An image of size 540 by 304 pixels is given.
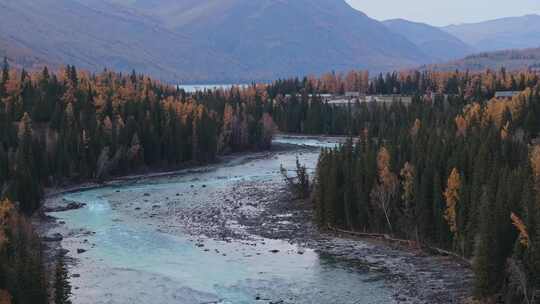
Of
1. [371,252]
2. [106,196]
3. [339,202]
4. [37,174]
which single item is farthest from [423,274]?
[37,174]

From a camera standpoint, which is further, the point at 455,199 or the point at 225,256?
the point at 225,256

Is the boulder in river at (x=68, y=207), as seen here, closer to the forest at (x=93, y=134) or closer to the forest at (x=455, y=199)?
the forest at (x=93, y=134)

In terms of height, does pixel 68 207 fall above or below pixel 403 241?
above

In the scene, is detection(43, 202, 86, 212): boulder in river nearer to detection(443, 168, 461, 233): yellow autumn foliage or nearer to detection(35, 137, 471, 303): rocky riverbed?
detection(35, 137, 471, 303): rocky riverbed

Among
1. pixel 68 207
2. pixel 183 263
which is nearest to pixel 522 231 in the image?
pixel 183 263

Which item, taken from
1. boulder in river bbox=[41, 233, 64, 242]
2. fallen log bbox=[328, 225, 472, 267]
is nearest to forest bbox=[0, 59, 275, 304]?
boulder in river bbox=[41, 233, 64, 242]

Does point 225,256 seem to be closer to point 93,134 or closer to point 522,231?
point 522,231
